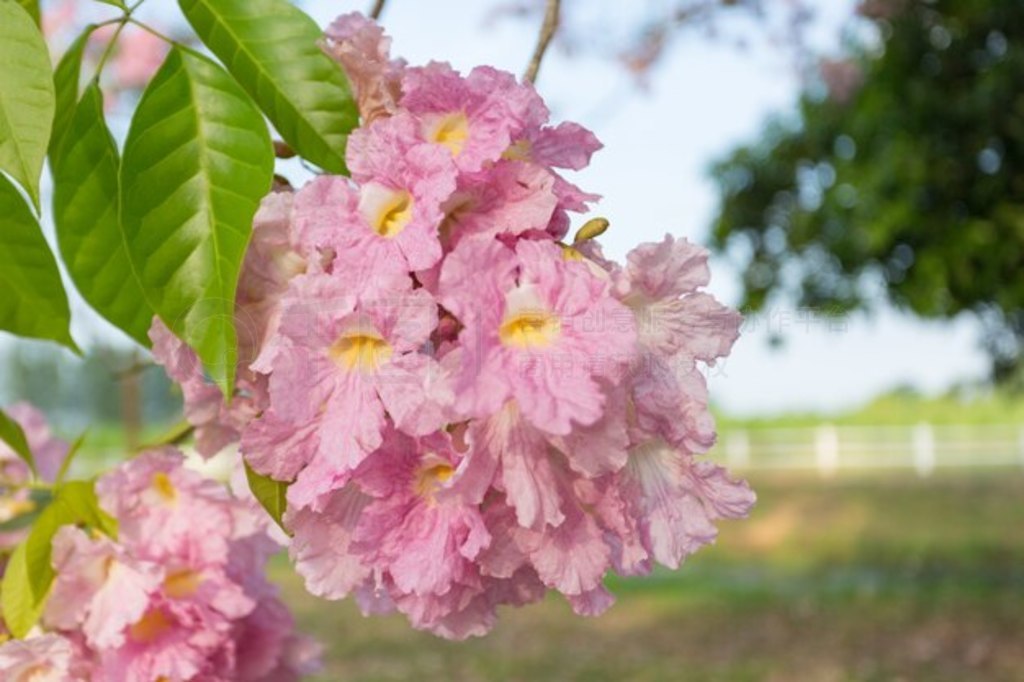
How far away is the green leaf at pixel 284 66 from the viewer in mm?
884

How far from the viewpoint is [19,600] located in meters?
1.14

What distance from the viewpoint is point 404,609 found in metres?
0.89

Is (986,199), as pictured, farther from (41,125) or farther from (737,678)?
(41,125)

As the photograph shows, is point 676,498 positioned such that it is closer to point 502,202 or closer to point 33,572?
point 502,202

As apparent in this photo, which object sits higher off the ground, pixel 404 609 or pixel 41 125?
pixel 41 125

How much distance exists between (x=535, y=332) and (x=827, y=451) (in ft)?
61.5

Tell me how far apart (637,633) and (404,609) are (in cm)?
857

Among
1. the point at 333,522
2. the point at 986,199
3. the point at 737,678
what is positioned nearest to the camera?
the point at 333,522

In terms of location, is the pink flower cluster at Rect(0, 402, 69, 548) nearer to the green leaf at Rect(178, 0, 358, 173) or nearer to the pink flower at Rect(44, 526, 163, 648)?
the pink flower at Rect(44, 526, 163, 648)

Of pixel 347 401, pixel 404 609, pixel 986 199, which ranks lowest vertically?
pixel 404 609

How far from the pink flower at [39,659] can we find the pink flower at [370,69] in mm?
538

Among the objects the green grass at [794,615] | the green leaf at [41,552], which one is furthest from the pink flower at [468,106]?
the green grass at [794,615]

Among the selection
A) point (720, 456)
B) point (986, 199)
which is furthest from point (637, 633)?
point (720, 456)

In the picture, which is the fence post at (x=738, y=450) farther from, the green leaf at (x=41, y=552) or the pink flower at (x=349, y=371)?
the pink flower at (x=349, y=371)
